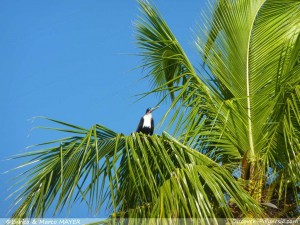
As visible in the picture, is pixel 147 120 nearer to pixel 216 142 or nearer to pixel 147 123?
pixel 147 123

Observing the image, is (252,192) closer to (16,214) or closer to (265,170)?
(265,170)

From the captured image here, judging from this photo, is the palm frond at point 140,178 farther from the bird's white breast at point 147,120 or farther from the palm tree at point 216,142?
the bird's white breast at point 147,120

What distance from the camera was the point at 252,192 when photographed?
164 inches

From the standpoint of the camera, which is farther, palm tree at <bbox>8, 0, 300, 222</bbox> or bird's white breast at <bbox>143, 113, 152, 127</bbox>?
bird's white breast at <bbox>143, 113, 152, 127</bbox>

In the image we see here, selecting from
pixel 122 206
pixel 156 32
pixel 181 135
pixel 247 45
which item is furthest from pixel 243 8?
pixel 122 206

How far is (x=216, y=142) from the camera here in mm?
4699

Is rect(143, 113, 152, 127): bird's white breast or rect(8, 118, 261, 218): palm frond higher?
rect(143, 113, 152, 127): bird's white breast

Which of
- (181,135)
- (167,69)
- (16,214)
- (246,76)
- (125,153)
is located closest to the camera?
(16,214)

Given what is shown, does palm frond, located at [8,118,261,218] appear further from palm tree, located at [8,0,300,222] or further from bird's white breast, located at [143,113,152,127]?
bird's white breast, located at [143,113,152,127]

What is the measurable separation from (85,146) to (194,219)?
36.9 inches

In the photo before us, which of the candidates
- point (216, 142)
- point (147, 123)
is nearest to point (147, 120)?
point (147, 123)

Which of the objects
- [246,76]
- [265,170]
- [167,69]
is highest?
[167,69]

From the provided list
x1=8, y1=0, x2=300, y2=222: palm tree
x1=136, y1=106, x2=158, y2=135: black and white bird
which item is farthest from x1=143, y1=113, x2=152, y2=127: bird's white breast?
x1=8, y1=0, x2=300, y2=222: palm tree

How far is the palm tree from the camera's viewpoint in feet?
12.6
